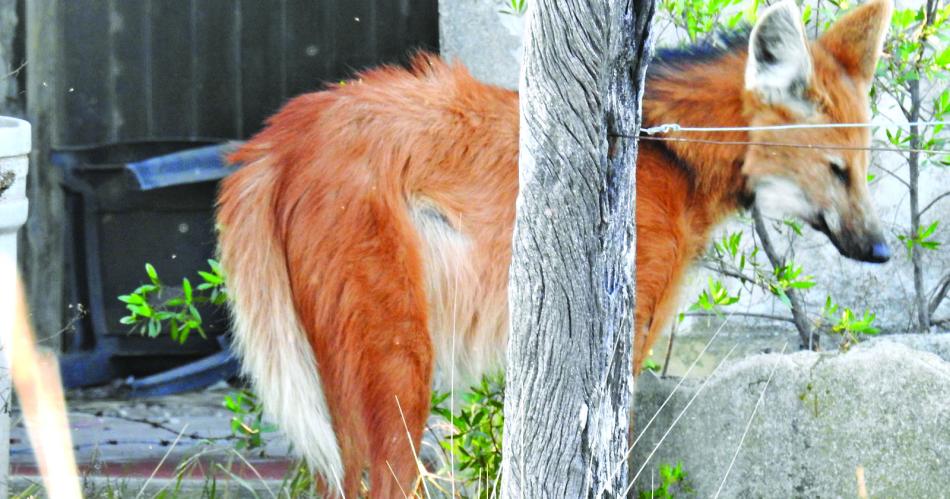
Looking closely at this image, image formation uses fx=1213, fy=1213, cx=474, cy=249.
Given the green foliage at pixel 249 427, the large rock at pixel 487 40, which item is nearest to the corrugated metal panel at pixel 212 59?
the large rock at pixel 487 40

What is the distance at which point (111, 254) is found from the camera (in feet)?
18.1

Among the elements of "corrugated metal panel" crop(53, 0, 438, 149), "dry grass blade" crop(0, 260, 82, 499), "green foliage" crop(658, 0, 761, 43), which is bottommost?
"dry grass blade" crop(0, 260, 82, 499)

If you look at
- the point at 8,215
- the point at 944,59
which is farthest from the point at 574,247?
the point at 944,59

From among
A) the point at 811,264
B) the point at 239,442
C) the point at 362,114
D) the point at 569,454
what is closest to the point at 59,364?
the point at 239,442

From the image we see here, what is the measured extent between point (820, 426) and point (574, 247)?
1.26 meters

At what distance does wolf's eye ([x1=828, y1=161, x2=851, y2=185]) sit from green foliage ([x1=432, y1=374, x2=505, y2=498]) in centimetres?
118

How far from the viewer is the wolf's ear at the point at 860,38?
355 centimetres

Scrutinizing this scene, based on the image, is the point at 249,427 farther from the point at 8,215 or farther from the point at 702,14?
the point at 702,14

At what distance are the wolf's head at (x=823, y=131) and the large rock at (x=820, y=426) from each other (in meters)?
0.47

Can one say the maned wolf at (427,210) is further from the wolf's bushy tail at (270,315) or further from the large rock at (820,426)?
the large rock at (820,426)

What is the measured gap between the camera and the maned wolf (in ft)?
10.5

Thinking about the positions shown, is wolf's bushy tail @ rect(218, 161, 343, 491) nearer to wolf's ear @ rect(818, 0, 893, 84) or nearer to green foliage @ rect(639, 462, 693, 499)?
green foliage @ rect(639, 462, 693, 499)

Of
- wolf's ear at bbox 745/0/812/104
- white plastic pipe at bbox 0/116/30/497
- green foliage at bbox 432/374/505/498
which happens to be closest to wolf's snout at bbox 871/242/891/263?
wolf's ear at bbox 745/0/812/104

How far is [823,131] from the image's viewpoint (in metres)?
3.56
